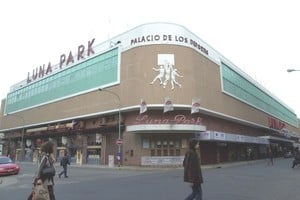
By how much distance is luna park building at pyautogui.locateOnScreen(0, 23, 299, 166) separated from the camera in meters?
45.8

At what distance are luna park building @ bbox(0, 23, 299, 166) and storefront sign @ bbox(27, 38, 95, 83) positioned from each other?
0.17 meters

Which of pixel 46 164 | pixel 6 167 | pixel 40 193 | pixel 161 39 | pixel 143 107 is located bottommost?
pixel 40 193

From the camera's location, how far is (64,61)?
6488cm

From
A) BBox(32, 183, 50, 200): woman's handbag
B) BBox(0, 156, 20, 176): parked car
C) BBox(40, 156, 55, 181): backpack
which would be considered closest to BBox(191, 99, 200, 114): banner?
BBox(0, 156, 20, 176): parked car

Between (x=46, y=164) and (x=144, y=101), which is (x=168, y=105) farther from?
(x=46, y=164)

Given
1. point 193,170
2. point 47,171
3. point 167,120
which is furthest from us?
point 167,120

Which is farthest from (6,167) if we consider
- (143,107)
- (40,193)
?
(40,193)

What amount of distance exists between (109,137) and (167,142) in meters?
8.85

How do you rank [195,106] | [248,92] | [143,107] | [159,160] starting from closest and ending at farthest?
[143,107]
[159,160]
[195,106]
[248,92]

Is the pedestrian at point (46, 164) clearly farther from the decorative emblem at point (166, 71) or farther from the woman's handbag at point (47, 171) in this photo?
the decorative emblem at point (166, 71)

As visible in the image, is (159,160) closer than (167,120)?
No

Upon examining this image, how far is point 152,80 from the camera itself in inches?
1828

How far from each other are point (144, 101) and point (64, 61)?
24.7 metres

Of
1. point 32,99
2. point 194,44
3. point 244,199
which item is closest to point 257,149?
point 194,44
